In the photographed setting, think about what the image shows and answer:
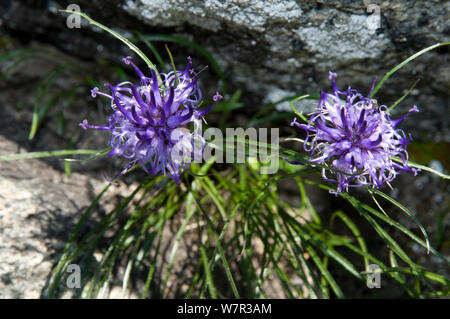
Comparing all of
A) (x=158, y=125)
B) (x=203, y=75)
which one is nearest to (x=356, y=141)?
(x=158, y=125)

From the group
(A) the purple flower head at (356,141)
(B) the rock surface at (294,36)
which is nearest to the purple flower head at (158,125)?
(A) the purple flower head at (356,141)

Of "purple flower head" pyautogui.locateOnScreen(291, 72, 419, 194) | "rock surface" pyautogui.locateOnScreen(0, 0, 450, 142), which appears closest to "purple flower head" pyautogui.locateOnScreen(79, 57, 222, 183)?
"purple flower head" pyautogui.locateOnScreen(291, 72, 419, 194)

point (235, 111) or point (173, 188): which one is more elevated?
point (235, 111)

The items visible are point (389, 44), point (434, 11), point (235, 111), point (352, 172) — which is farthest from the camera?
point (235, 111)

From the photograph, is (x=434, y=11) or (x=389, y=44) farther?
(x=389, y=44)

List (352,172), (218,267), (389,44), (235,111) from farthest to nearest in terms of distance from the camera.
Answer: (235,111) → (218,267) → (389,44) → (352,172)

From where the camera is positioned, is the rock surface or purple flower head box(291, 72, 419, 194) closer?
purple flower head box(291, 72, 419, 194)

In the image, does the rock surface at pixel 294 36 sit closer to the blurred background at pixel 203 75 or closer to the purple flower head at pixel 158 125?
the blurred background at pixel 203 75

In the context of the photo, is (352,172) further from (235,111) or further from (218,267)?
(235,111)

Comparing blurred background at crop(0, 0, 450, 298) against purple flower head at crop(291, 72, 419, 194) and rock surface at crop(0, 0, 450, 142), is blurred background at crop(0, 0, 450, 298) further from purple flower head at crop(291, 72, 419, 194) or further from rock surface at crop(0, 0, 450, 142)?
purple flower head at crop(291, 72, 419, 194)
